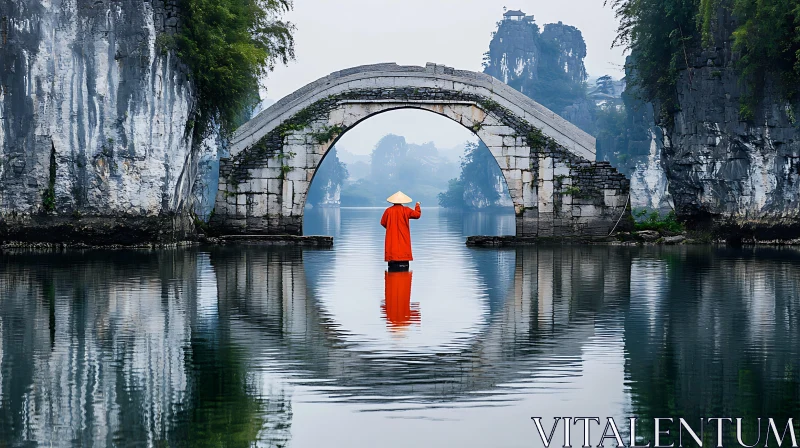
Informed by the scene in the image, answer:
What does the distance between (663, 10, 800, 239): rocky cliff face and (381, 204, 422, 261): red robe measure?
10215 mm

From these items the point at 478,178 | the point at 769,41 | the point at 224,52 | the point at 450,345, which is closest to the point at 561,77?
the point at 478,178

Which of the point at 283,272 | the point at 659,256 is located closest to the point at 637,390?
the point at 283,272

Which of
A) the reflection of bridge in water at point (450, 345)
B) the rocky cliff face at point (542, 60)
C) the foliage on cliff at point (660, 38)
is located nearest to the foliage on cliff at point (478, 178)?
the rocky cliff face at point (542, 60)

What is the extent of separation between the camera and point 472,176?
3556 inches

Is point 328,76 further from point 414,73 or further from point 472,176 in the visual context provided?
point 472,176

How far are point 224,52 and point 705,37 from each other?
9873mm

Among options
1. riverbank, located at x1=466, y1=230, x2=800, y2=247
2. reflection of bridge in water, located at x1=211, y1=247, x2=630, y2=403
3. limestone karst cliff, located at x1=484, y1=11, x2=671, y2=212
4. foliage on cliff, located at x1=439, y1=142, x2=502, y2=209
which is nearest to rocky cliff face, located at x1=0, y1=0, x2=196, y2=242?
reflection of bridge in water, located at x1=211, y1=247, x2=630, y2=403

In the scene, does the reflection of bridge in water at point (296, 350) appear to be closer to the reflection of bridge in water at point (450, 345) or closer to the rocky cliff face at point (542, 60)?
the reflection of bridge in water at point (450, 345)

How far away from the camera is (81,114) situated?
20453mm

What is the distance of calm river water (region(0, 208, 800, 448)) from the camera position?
6277 millimetres

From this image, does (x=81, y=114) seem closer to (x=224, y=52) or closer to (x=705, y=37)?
(x=224, y=52)

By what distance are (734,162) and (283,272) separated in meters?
12.0

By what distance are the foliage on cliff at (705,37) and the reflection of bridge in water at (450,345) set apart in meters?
7.83

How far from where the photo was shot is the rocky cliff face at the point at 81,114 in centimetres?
2025
